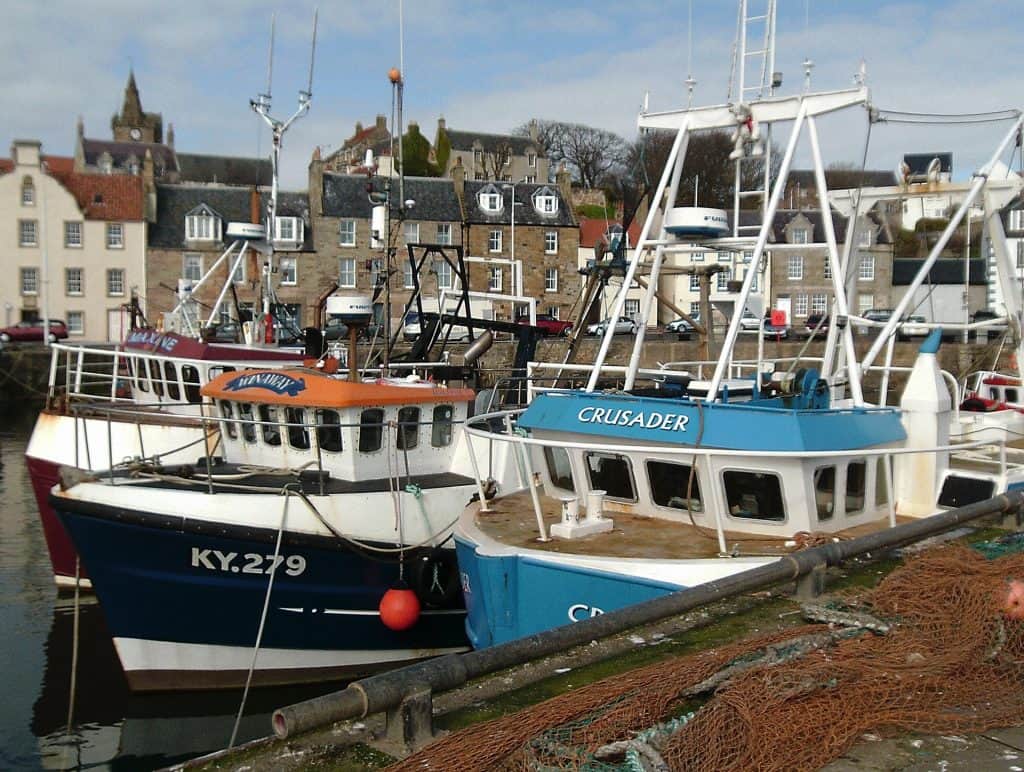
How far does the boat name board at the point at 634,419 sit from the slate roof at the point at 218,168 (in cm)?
7454

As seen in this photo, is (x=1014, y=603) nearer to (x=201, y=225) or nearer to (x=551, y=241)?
(x=551, y=241)

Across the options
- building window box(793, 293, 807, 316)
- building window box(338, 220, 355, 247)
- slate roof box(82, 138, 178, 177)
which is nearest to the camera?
building window box(338, 220, 355, 247)

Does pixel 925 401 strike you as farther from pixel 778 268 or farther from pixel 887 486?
pixel 778 268

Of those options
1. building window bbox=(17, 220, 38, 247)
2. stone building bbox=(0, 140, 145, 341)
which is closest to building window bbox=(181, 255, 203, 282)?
stone building bbox=(0, 140, 145, 341)

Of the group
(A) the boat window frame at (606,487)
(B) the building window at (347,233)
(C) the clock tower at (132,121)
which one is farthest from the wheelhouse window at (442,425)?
(C) the clock tower at (132,121)

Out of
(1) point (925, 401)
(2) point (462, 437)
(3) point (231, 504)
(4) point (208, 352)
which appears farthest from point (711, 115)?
(4) point (208, 352)

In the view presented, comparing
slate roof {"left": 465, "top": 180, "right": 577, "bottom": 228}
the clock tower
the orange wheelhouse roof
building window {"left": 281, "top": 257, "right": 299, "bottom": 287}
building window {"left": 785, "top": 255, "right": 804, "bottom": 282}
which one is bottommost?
the orange wheelhouse roof

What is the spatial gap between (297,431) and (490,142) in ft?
212

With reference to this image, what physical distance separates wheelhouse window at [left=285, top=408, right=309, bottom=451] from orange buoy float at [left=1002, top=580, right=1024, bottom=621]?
8107 millimetres

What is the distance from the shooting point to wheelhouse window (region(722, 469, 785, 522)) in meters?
8.64

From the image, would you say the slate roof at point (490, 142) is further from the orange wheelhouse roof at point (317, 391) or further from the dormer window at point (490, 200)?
the orange wheelhouse roof at point (317, 391)

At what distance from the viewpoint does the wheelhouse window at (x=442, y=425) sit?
41.5ft

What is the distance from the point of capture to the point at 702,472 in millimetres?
8898

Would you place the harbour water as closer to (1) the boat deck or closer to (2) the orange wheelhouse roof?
(2) the orange wheelhouse roof
